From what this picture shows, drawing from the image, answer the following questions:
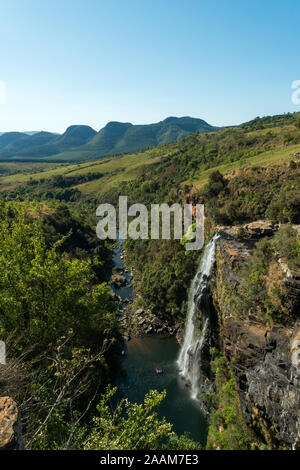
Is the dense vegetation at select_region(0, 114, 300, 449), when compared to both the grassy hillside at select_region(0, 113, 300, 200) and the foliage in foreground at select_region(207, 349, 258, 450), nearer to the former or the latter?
the foliage in foreground at select_region(207, 349, 258, 450)

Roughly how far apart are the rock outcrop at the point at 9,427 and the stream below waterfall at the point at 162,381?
23623 millimetres

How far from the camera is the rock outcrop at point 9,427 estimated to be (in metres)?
5.57

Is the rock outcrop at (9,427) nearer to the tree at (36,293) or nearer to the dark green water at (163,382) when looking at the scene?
the tree at (36,293)

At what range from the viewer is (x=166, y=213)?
196 ft

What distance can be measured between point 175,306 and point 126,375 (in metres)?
13.9

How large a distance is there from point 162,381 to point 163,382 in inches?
8.0

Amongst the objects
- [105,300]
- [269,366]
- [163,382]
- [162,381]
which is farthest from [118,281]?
[269,366]

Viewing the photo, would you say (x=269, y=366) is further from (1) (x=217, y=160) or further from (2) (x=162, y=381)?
(1) (x=217, y=160)

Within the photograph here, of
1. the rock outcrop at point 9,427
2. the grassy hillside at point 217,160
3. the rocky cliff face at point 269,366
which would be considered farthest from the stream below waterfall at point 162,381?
the grassy hillside at point 217,160

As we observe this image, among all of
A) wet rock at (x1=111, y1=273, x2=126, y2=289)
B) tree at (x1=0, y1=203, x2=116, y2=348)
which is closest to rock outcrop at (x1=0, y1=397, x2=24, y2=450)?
tree at (x1=0, y1=203, x2=116, y2=348)

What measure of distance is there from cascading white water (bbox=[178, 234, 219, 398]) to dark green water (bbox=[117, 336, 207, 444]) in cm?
103
